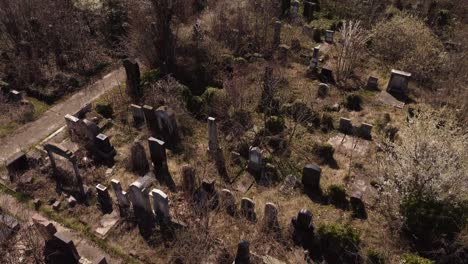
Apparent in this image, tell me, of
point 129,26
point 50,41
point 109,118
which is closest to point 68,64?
point 50,41

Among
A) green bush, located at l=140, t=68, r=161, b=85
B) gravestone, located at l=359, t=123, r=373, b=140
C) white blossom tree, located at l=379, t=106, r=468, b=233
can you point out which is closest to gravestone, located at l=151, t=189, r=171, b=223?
white blossom tree, located at l=379, t=106, r=468, b=233

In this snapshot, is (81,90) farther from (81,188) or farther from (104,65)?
(81,188)

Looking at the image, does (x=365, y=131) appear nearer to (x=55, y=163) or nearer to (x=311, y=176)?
(x=311, y=176)

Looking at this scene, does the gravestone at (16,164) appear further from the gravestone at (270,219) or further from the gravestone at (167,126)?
the gravestone at (270,219)

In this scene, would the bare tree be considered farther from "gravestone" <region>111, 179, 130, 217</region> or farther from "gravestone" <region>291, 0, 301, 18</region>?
"gravestone" <region>111, 179, 130, 217</region>

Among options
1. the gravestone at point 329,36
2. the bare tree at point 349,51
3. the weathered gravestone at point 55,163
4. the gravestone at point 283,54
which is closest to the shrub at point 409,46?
the bare tree at point 349,51

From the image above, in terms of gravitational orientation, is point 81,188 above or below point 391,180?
below
